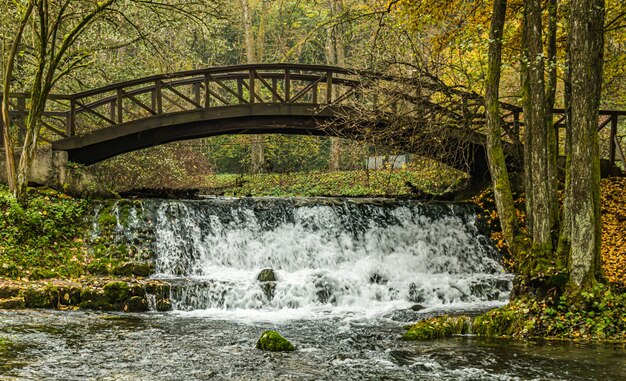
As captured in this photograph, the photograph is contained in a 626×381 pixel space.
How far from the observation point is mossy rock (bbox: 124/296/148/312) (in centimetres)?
1279

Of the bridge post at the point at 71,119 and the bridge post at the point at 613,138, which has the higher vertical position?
the bridge post at the point at 71,119

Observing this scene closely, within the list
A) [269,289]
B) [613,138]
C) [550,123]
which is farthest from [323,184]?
[550,123]

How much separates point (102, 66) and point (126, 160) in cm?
336

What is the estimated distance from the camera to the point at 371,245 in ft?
57.1

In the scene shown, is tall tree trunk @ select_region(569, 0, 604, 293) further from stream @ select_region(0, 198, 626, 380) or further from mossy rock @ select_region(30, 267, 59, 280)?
mossy rock @ select_region(30, 267, 59, 280)

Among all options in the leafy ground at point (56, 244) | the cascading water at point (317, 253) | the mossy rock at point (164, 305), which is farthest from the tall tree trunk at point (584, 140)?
the leafy ground at point (56, 244)

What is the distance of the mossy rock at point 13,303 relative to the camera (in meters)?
11.9

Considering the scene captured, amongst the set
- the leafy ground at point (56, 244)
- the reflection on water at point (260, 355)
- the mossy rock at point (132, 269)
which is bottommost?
the reflection on water at point (260, 355)

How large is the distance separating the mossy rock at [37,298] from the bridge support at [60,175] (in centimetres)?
596

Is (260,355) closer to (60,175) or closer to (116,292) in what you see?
Result: (116,292)

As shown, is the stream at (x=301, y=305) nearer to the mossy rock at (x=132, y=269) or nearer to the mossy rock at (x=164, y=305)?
the mossy rock at (x=164, y=305)

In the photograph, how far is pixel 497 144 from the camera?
12.1m

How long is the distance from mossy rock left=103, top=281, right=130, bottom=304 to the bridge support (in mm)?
5735

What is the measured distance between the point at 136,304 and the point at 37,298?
180 cm
